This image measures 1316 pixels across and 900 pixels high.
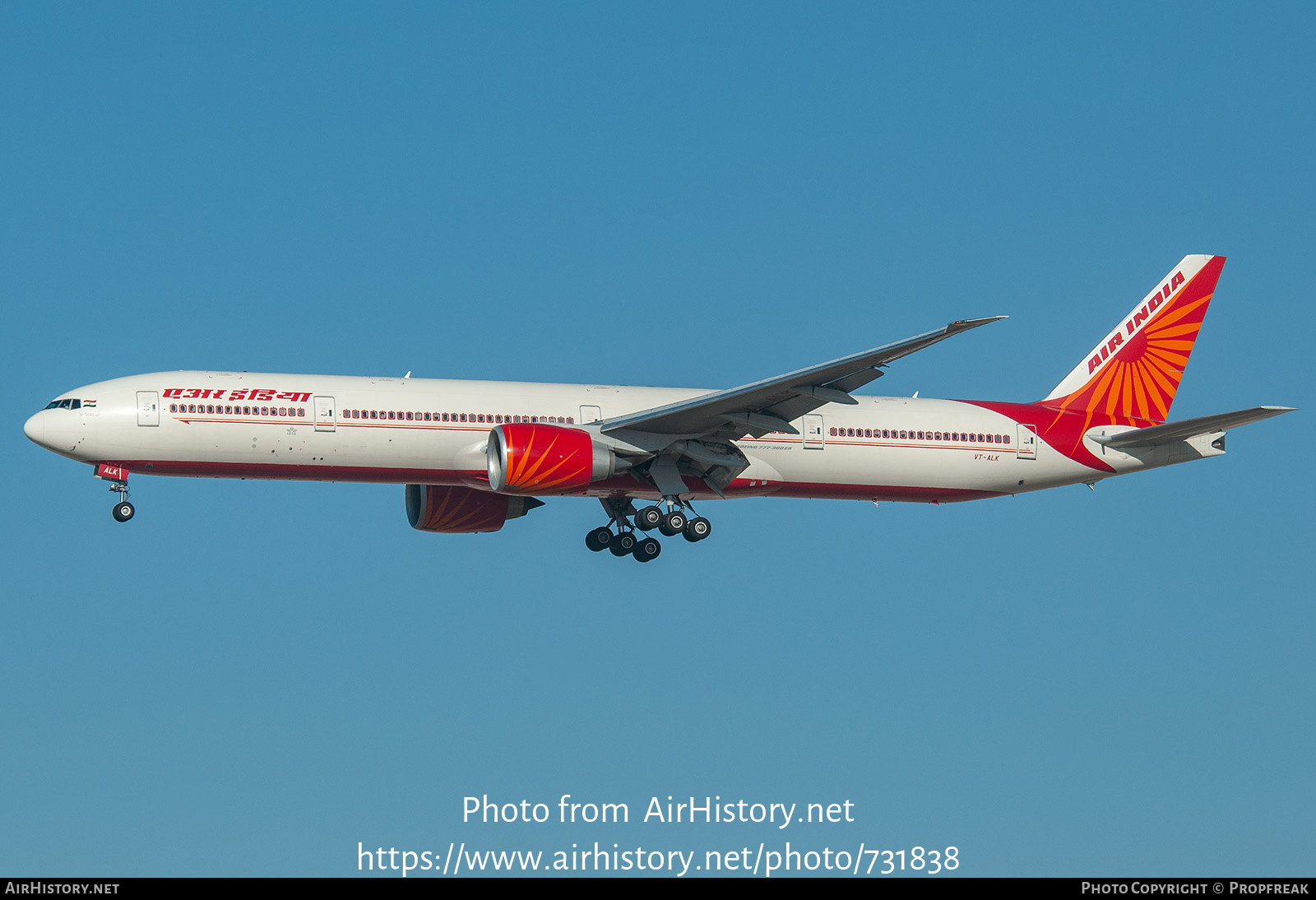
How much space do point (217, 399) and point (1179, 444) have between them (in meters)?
27.5

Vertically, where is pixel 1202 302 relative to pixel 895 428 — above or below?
above

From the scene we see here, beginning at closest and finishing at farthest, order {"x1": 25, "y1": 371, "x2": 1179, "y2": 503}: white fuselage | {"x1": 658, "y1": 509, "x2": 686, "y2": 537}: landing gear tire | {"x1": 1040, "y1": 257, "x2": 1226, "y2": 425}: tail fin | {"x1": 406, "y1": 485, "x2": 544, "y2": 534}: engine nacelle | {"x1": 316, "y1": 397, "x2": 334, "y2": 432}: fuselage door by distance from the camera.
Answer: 1. {"x1": 25, "y1": 371, "x2": 1179, "y2": 503}: white fuselage
2. {"x1": 316, "y1": 397, "x2": 334, "y2": 432}: fuselage door
3. {"x1": 658, "y1": 509, "x2": 686, "y2": 537}: landing gear tire
4. {"x1": 406, "y1": 485, "x2": 544, "y2": 534}: engine nacelle
5. {"x1": 1040, "y1": 257, "x2": 1226, "y2": 425}: tail fin

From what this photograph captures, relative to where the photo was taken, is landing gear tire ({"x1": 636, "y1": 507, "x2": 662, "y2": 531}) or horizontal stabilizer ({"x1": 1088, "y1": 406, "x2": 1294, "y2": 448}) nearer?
horizontal stabilizer ({"x1": 1088, "y1": 406, "x2": 1294, "y2": 448})

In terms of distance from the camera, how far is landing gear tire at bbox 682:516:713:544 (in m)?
46.6

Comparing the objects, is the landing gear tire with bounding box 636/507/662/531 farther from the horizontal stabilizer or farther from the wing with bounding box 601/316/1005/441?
the horizontal stabilizer

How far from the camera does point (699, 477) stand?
46938 millimetres

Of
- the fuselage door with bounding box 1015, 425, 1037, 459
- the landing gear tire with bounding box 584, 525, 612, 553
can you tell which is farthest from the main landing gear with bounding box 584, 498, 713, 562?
the fuselage door with bounding box 1015, 425, 1037, 459

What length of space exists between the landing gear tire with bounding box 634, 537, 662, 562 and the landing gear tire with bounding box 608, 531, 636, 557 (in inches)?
9.0

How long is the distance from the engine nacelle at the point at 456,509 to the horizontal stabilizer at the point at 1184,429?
17.9 meters

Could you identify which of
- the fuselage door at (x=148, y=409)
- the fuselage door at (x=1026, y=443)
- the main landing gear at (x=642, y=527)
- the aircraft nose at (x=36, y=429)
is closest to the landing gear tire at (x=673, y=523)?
the main landing gear at (x=642, y=527)

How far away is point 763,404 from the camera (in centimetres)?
4347
